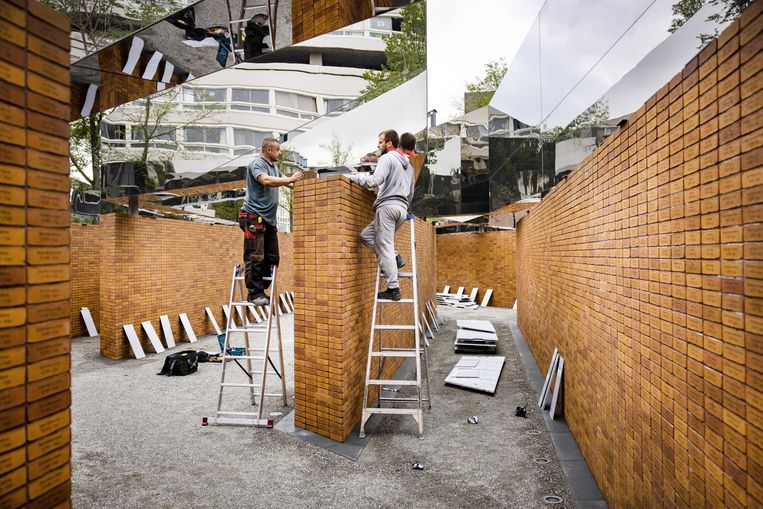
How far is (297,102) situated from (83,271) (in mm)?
10086

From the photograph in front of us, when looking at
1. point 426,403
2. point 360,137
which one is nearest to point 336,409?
point 426,403

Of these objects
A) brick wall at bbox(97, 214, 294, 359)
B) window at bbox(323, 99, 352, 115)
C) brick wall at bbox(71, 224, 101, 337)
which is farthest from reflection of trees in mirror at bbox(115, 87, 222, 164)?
brick wall at bbox(71, 224, 101, 337)

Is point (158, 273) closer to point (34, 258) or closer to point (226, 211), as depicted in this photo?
point (226, 211)

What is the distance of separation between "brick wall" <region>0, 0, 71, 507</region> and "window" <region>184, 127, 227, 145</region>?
3.71m

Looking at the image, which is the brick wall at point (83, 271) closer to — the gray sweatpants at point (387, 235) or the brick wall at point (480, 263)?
the gray sweatpants at point (387, 235)

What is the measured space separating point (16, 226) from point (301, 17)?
85.2 inches

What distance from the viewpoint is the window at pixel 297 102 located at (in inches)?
150

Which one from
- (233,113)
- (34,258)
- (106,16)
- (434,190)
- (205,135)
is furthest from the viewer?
(434,190)

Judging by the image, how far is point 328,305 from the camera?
4.57m

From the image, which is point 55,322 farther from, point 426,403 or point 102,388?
point 102,388

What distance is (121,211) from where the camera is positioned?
879cm

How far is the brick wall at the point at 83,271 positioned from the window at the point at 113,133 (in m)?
6.49

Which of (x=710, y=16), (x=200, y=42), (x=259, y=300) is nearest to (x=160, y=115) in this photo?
(x=259, y=300)

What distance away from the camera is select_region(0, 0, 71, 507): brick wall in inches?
51.2
